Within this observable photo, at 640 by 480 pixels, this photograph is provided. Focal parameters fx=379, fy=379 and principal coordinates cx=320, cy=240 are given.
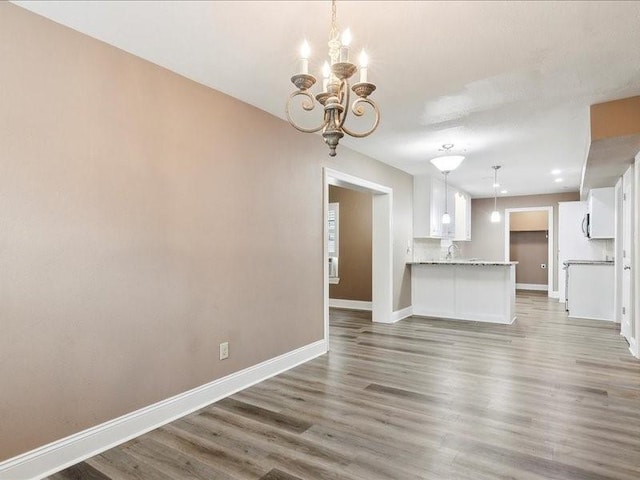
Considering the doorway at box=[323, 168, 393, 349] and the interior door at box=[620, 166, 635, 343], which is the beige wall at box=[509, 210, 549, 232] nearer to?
the interior door at box=[620, 166, 635, 343]

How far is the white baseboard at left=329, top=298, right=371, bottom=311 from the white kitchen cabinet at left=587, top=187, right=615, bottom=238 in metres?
4.16

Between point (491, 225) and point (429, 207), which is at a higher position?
point (429, 207)

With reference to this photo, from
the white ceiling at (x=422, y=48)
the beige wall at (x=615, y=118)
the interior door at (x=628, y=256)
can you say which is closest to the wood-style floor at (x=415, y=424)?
the interior door at (x=628, y=256)

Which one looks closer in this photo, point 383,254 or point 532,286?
point 383,254

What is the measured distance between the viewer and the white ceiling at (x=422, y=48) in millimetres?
2062

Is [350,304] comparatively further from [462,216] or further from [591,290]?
[591,290]

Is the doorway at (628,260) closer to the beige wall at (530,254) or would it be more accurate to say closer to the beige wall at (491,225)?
the beige wall at (491,225)

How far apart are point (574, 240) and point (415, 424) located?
7.19m

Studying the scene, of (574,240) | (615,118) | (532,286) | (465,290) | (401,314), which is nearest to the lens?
(615,118)

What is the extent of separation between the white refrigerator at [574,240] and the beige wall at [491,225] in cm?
110

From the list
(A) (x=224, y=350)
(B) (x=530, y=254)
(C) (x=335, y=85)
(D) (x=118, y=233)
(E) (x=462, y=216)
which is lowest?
(A) (x=224, y=350)

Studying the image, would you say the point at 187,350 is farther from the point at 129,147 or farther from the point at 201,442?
the point at 129,147

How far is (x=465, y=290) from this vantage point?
6.28m

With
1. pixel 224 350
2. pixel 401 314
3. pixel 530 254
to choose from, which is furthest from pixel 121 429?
pixel 530 254
